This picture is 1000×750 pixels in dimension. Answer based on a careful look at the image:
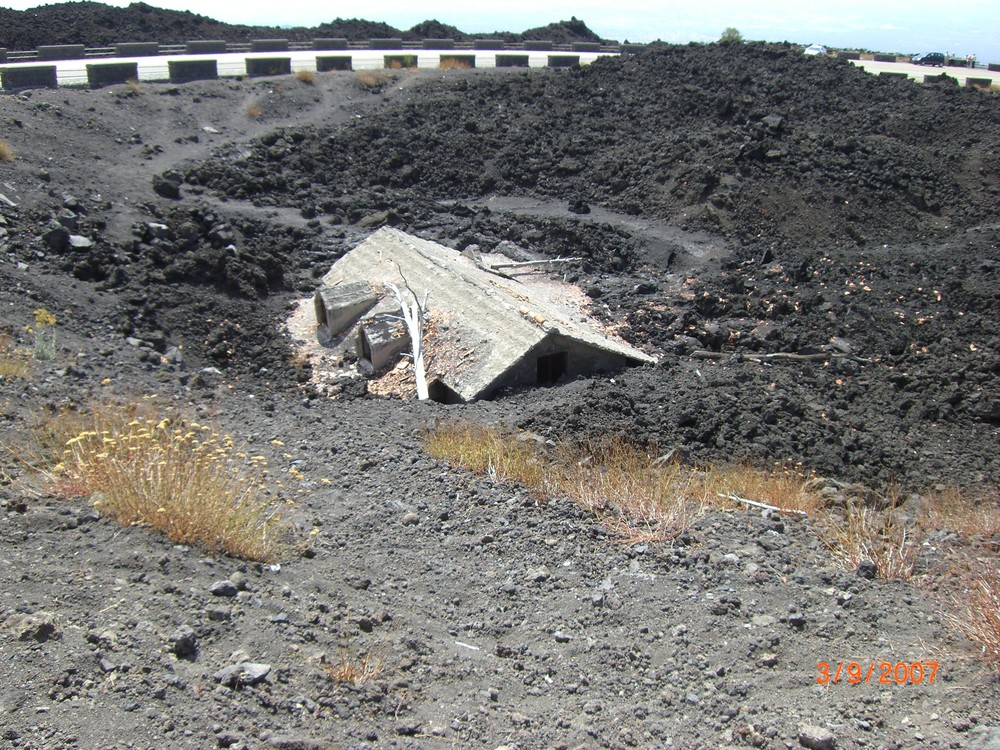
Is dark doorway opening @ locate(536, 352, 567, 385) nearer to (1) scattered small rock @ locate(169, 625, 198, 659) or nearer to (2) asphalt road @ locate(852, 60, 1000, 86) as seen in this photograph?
(1) scattered small rock @ locate(169, 625, 198, 659)

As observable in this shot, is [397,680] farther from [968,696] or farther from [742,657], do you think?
[968,696]

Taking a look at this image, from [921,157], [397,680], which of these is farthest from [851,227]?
[397,680]

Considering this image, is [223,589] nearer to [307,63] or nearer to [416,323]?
[416,323]

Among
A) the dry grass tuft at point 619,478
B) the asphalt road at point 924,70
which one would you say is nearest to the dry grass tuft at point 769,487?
the dry grass tuft at point 619,478

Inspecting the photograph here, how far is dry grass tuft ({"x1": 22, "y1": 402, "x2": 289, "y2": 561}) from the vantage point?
5.49m

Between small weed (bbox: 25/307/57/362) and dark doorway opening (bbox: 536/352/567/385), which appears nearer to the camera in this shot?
small weed (bbox: 25/307/57/362)

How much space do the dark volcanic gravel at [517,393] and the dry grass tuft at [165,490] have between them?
192 mm

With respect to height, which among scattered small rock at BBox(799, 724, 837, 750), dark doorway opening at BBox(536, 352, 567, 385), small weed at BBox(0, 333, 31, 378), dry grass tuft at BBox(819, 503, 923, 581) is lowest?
dark doorway opening at BBox(536, 352, 567, 385)

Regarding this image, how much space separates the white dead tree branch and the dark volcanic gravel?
0.66 meters

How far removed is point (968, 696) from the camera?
14.9 ft

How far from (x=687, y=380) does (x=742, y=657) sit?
6.04 meters

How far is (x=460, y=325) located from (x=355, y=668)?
7864mm
